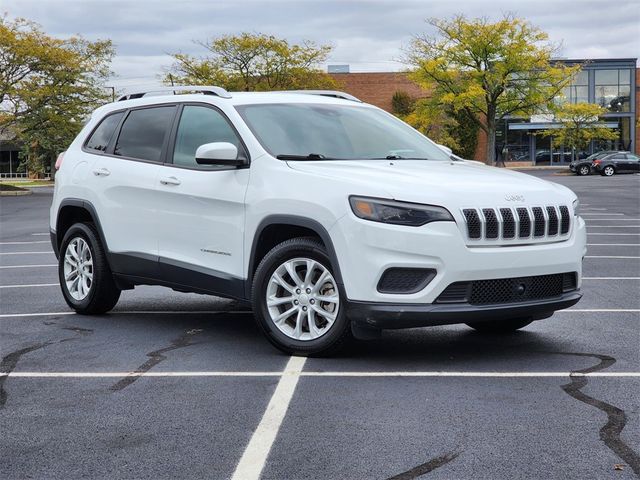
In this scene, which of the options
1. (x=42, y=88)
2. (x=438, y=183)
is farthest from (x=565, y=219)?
(x=42, y=88)

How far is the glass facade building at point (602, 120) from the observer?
75.3 meters

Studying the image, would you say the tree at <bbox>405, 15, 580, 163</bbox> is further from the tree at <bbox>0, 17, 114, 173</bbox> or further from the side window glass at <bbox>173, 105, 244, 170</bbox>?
the side window glass at <bbox>173, 105, 244, 170</bbox>

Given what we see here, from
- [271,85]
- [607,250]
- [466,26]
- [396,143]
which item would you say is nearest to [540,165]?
[466,26]

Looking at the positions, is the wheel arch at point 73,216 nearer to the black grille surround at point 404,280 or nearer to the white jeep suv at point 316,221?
the white jeep suv at point 316,221

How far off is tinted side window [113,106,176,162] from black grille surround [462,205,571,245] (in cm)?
293

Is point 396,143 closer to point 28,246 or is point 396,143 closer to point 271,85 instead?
point 28,246

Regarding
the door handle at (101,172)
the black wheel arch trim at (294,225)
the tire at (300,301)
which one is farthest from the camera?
the door handle at (101,172)

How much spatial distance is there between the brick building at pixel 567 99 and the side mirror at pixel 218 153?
70146 mm

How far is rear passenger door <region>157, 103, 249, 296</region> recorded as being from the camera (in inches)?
257

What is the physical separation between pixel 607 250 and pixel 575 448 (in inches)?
A: 406

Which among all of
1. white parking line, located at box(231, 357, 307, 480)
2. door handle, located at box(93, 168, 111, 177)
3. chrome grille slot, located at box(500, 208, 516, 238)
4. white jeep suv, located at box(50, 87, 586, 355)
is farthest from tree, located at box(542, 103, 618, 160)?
white parking line, located at box(231, 357, 307, 480)

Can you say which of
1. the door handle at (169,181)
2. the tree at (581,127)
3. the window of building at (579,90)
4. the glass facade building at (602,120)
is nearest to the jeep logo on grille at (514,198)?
the door handle at (169,181)

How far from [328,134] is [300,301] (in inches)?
57.7

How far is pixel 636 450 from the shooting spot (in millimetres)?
4105
